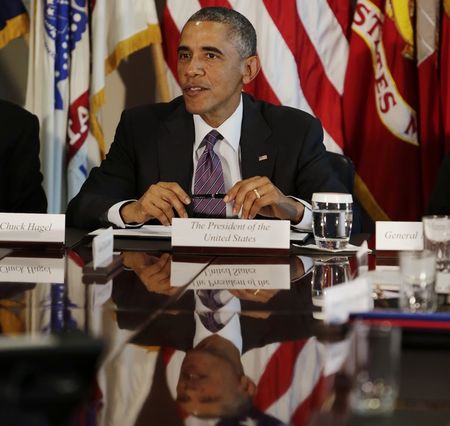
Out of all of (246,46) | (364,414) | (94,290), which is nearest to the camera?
(364,414)

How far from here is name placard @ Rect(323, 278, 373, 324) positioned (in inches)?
47.6

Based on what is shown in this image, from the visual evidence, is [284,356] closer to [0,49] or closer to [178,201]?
[178,201]

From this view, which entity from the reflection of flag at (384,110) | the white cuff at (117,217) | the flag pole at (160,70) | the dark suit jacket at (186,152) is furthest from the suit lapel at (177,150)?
the reflection of flag at (384,110)

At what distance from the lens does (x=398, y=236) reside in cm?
248

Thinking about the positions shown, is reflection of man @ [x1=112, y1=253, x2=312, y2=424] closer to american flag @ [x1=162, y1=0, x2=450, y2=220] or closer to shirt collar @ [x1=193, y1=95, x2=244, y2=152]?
shirt collar @ [x1=193, y1=95, x2=244, y2=152]

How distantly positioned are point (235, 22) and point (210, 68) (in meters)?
0.21

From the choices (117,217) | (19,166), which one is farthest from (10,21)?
(117,217)

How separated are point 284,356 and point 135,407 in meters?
0.32

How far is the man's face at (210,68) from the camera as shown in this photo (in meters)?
3.51

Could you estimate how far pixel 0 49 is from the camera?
484cm

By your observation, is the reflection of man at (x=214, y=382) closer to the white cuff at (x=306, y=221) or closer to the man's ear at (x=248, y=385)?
the man's ear at (x=248, y=385)

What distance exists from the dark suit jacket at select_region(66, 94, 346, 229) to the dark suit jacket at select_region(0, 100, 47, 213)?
337 mm

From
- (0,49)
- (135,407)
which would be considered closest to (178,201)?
(135,407)

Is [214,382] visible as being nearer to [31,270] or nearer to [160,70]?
[31,270]
